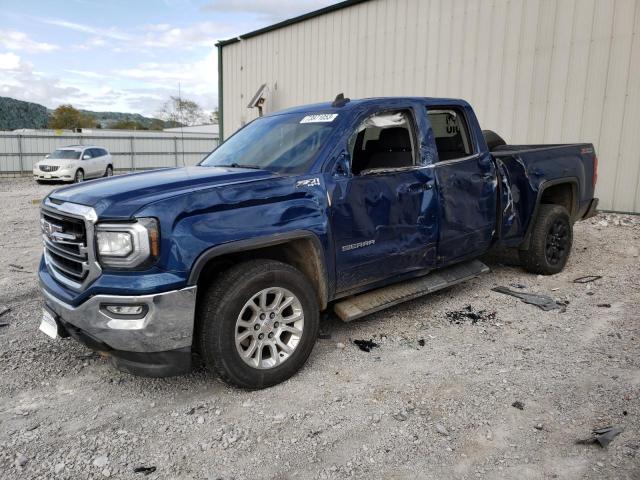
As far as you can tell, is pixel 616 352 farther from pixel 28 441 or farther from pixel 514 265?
pixel 28 441

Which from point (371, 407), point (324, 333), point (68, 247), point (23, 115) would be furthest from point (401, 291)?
point (23, 115)

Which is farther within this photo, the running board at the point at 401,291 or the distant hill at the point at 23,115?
the distant hill at the point at 23,115

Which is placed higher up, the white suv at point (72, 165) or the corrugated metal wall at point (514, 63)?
the corrugated metal wall at point (514, 63)

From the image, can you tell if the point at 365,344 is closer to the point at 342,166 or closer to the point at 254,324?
the point at 254,324

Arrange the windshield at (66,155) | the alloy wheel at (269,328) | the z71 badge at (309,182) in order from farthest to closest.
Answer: the windshield at (66,155) → the z71 badge at (309,182) → the alloy wheel at (269,328)

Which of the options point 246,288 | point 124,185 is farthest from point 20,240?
point 246,288

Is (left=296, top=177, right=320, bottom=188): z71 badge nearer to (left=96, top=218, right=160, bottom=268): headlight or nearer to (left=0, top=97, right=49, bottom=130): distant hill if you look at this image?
(left=96, top=218, right=160, bottom=268): headlight

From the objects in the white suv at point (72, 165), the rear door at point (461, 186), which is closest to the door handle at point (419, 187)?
the rear door at point (461, 186)

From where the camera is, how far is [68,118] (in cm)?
8031

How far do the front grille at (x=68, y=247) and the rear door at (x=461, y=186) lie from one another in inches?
109

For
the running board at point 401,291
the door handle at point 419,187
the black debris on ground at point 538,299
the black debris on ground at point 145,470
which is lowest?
the black debris on ground at point 145,470

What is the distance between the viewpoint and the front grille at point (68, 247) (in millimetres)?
2988

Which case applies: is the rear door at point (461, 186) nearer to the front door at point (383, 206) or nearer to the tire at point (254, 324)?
the front door at point (383, 206)

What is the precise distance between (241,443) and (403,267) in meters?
1.97
